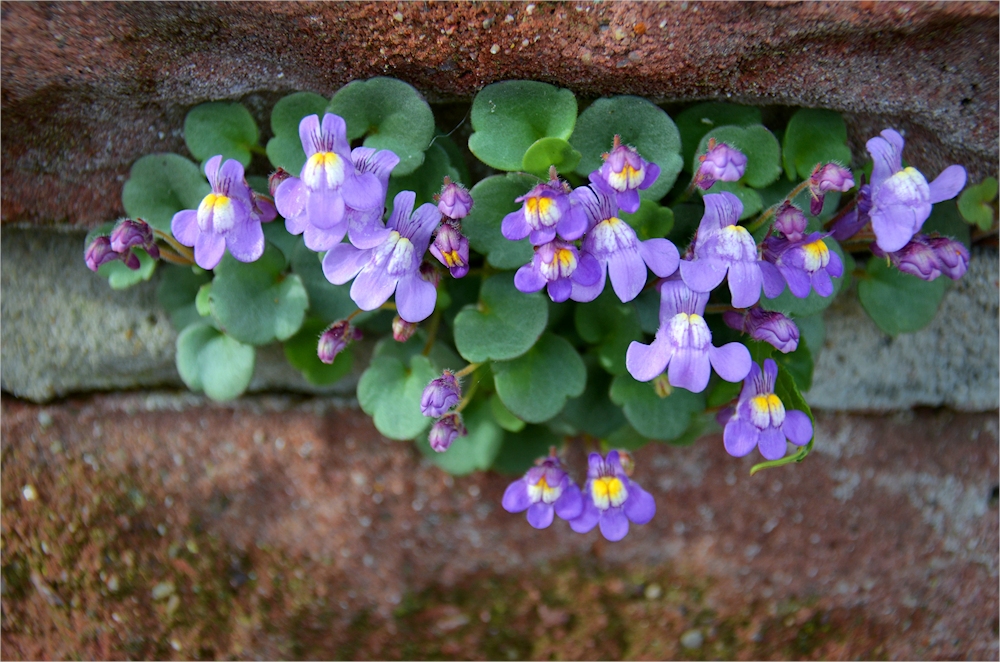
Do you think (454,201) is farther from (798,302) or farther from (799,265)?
(798,302)

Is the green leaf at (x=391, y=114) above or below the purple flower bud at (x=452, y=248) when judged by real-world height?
above

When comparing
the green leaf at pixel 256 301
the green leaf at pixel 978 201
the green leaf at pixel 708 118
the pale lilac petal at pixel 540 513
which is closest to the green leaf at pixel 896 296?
the green leaf at pixel 978 201

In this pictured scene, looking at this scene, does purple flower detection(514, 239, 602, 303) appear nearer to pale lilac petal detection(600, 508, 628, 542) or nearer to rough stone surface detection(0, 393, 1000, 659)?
pale lilac petal detection(600, 508, 628, 542)

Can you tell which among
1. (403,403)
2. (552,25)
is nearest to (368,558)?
(403,403)

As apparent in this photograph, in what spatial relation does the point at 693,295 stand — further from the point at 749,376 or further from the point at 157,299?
the point at 157,299

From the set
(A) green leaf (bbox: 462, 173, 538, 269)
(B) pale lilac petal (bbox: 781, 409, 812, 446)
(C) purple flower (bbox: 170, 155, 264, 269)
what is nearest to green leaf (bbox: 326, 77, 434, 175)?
(A) green leaf (bbox: 462, 173, 538, 269)

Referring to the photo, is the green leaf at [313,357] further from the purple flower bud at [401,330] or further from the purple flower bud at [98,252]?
the purple flower bud at [98,252]
